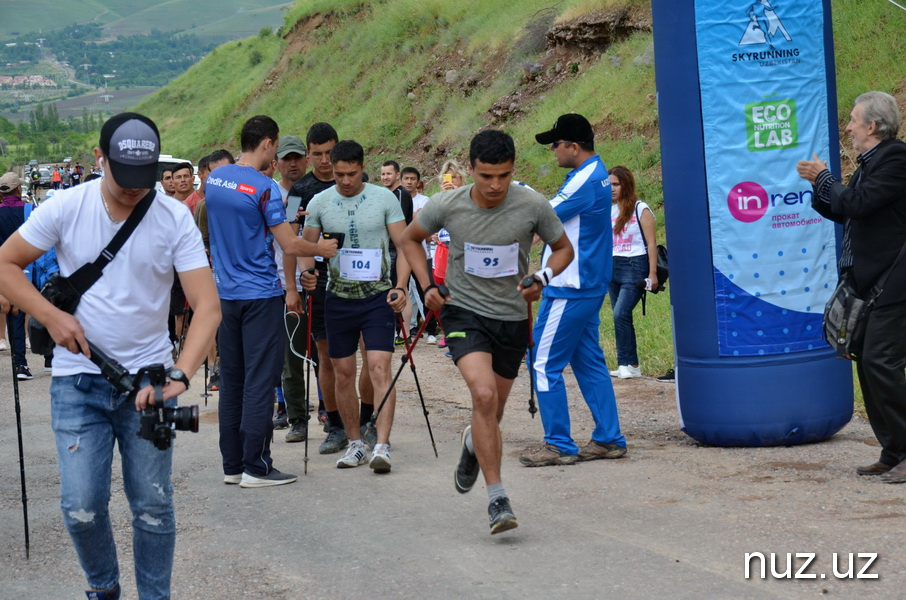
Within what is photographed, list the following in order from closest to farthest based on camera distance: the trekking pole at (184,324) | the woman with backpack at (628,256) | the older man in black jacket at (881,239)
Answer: the older man in black jacket at (881,239), the woman with backpack at (628,256), the trekking pole at (184,324)

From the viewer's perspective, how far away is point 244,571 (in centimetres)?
576

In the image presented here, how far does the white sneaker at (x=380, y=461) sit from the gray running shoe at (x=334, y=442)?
0.96 m

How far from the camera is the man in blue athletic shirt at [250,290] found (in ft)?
24.9

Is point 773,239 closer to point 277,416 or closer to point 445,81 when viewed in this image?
point 277,416

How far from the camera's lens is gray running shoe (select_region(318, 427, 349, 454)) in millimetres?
8773

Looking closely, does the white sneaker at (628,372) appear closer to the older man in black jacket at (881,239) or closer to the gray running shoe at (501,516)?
the older man in black jacket at (881,239)

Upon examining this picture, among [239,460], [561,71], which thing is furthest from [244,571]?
[561,71]

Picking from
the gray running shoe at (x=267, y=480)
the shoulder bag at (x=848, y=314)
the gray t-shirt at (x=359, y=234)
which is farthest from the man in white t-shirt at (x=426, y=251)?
the shoulder bag at (x=848, y=314)

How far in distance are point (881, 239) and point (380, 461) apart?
3.46 m

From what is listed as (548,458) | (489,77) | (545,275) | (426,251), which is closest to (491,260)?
(545,275)

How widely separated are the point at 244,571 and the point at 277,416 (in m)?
4.57

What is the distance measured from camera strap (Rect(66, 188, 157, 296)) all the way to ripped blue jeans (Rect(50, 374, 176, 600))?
355mm

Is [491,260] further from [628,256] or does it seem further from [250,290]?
[628,256]

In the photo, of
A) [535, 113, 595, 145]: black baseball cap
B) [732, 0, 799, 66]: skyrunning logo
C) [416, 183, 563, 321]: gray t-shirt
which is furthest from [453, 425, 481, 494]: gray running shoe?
[732, 0, 799, 66]: skyrunning logo
